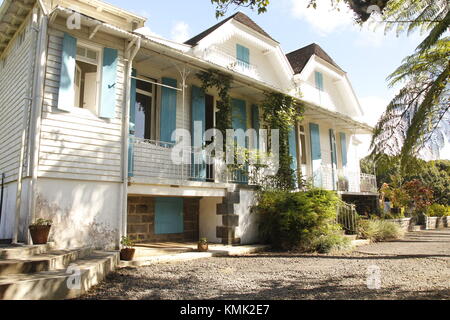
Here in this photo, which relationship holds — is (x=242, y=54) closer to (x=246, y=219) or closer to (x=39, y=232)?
(x=246, y=219)

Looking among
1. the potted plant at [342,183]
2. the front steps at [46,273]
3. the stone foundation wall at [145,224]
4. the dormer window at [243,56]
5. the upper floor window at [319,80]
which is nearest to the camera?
the front steps at [46,273]

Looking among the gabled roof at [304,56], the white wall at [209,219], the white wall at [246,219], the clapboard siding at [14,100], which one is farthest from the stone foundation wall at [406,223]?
the clapboard siding at [14,100]

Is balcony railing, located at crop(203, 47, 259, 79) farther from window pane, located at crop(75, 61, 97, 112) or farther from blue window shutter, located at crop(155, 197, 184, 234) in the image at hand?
blue window shutter, located at crop(155, 197, 184, 234)

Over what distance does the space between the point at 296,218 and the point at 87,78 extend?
6.03m

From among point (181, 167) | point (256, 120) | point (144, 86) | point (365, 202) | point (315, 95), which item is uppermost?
point (315, 95)

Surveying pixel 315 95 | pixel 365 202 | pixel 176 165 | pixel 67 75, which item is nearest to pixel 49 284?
pixel 67 75

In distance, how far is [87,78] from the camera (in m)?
7.79

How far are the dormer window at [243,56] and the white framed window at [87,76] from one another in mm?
5873

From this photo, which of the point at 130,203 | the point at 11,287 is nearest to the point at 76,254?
the point at 11,287

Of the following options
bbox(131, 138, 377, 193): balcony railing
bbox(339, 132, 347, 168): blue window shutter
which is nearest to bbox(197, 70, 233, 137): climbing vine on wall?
bbox(131, 138, 377, 193): balcony railing

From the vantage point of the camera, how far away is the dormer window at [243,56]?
40.9ft

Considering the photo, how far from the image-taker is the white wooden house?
6.76 meters

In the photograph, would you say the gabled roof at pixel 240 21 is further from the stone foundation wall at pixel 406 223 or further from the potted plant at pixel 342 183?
the stone foundation wall at pixel 406 223

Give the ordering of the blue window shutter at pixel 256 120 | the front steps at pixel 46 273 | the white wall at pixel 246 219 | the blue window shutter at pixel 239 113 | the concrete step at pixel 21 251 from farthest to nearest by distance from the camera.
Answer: the blue window shutter at pixel 256 120 → the blue window shutter at pixel 239 113 → the white wall at pixel 246 219 → the concrete step at pixel 21 251 → the front steps at pixel 46 273
